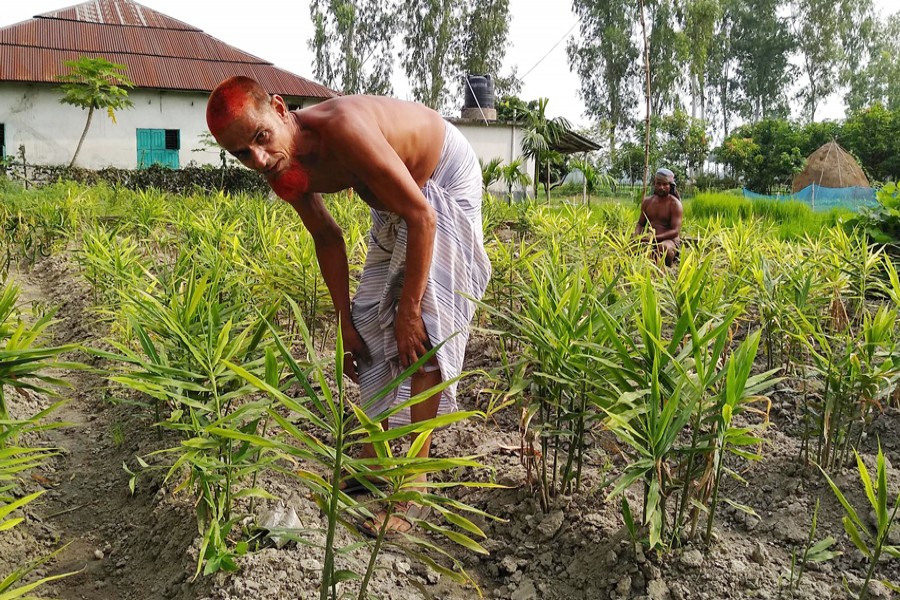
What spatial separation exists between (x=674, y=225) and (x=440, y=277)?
13.8ft

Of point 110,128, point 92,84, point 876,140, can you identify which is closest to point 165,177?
point 92,84

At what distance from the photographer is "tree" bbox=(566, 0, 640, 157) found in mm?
29859

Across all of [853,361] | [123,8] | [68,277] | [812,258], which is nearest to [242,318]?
[853,361]

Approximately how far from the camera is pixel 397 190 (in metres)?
1.91

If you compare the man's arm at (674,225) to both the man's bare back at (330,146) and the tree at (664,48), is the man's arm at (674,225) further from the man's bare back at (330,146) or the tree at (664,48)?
the tree at (664,48)

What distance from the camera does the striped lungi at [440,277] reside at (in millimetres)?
2188

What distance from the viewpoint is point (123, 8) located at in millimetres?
18578

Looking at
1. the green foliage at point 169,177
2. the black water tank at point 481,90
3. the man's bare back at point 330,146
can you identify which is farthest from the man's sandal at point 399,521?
the black water tank at point 481,90

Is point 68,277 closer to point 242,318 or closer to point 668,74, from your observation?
point 242,318

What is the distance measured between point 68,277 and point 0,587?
4.43m

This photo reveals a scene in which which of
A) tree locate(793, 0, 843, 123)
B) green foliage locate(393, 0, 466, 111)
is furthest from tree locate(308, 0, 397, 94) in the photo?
tree locate(793, 0, 843, 123)

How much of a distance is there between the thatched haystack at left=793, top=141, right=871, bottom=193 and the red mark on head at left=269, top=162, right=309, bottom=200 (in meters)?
20.5

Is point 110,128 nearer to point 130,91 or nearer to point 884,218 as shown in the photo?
point 130,91

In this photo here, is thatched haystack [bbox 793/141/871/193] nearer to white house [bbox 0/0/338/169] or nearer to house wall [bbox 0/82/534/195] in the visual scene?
house wall [bbox 0/82/534/195]
